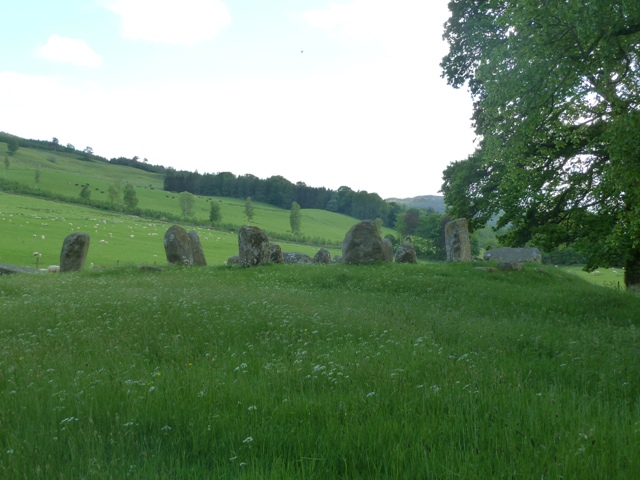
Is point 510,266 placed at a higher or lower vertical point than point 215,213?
higher

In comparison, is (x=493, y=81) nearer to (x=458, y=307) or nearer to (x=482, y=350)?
(x=458, y=307)

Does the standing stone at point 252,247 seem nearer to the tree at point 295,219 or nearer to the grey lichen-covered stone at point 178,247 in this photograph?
the grey lichen-covered stone at point 178,247

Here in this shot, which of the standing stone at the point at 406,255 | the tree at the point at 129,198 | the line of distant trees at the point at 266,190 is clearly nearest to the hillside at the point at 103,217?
the tree at the point at 129,198

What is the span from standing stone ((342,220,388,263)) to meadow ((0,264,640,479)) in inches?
662

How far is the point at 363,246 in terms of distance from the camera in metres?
28.5

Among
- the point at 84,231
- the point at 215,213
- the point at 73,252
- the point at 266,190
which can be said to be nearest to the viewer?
the point at 73,252

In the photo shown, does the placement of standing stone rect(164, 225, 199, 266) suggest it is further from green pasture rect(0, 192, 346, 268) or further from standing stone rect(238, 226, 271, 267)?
standing stone rect(238, 226, 271, 267)

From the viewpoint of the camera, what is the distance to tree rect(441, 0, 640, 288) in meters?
11.8

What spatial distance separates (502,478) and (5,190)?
124 metres

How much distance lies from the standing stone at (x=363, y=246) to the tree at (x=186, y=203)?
8862 centimetres

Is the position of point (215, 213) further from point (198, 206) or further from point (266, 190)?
point (266, 190)

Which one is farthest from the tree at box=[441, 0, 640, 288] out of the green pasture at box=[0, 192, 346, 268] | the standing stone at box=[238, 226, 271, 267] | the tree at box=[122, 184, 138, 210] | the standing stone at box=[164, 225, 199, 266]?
the tree at box=[122, 184, 138, 210]

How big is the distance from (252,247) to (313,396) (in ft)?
76.0

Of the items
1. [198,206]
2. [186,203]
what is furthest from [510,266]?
[198,206]
